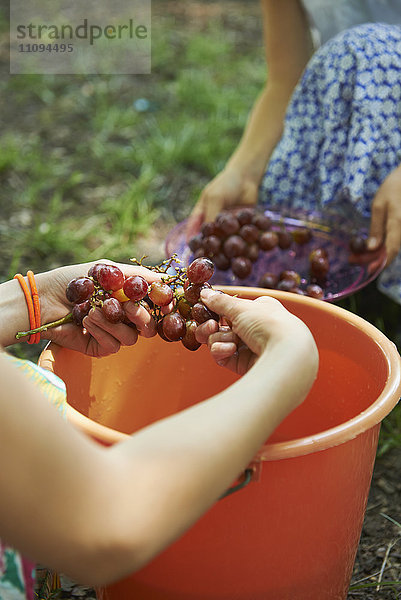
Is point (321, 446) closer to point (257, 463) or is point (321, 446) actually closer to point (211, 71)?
point (257, 463)

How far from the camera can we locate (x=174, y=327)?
111cm

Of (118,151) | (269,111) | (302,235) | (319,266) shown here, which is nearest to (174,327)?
(319,266)

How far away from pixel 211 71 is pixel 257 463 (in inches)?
124

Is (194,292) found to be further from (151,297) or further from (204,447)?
(204,447)

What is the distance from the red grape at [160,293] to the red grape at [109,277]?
5cm

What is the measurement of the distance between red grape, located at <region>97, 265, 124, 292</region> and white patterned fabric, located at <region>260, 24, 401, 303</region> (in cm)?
86

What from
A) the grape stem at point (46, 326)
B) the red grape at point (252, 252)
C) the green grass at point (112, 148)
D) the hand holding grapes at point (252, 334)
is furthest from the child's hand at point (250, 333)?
the green grass at point (112, 148)

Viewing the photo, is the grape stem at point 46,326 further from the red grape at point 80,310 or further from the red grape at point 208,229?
the red grape at point 208,229

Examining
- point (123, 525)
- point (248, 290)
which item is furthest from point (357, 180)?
point (123, 525)

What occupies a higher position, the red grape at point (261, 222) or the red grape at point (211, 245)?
the red grape at point (261, 222)

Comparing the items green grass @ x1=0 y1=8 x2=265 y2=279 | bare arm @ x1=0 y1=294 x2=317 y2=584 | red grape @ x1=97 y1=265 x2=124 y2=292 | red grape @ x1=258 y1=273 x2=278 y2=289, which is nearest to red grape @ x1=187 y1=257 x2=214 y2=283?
red grape @ x1=97 y1=265 x2=124 y2=292

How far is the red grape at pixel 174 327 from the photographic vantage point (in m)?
1.11

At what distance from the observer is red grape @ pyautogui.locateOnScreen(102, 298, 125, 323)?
3.56 ft

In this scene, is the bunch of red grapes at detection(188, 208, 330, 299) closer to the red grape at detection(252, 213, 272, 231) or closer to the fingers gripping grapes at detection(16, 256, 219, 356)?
the red grape at detection(252, 213, 272, 231)
